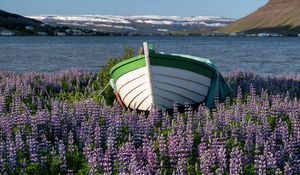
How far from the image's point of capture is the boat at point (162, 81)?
53.5ft

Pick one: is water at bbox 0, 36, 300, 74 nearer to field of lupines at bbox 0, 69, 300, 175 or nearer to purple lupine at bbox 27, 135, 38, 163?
field of lupines at bbox 0, 69, 300, 175

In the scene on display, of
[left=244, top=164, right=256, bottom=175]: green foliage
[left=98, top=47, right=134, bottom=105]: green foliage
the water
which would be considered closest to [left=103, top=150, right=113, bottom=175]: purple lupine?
[left=244, top=164, right=256, bottom=175]: green foliage

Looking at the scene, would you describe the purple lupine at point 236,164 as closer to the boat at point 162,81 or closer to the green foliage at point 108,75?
the boat at point 162,81

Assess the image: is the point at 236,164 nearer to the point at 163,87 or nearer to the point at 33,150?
the point at 33,150

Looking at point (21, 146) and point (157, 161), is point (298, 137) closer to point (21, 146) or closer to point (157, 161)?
point (157, 161)

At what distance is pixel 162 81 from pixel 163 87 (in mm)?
171

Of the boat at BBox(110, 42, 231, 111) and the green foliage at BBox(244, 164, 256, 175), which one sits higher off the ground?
the boat at BBox(110, 42, 231, 111)

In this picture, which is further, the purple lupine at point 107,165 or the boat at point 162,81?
the boat at point 162,81

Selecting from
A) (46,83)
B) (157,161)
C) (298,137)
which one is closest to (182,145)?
(157,161)

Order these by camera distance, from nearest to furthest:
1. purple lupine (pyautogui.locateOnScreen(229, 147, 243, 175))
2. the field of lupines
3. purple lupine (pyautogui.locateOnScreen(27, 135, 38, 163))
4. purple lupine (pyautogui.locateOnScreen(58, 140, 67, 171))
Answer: purple lupine (pyautogui.locateOnScreen(229, 147, 243, 175))
the field of lupines
purple lupine (pyautogui.locateOnScreen(58, 140, 67, 171))
purple lupine (pyautogui.locateOnScreen(27, 135, 38, 163))

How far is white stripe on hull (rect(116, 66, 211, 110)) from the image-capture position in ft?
53.9

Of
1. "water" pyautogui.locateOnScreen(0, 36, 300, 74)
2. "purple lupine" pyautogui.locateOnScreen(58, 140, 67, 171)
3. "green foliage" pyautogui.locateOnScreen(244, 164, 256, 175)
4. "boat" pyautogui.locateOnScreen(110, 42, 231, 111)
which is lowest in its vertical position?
"water" pyautogui.locateOnScreen(0, 36, 300, 74)

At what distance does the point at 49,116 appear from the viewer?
1302 centimetres

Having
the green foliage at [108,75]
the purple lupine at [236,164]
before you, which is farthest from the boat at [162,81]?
the purple lupine at [236,164]
